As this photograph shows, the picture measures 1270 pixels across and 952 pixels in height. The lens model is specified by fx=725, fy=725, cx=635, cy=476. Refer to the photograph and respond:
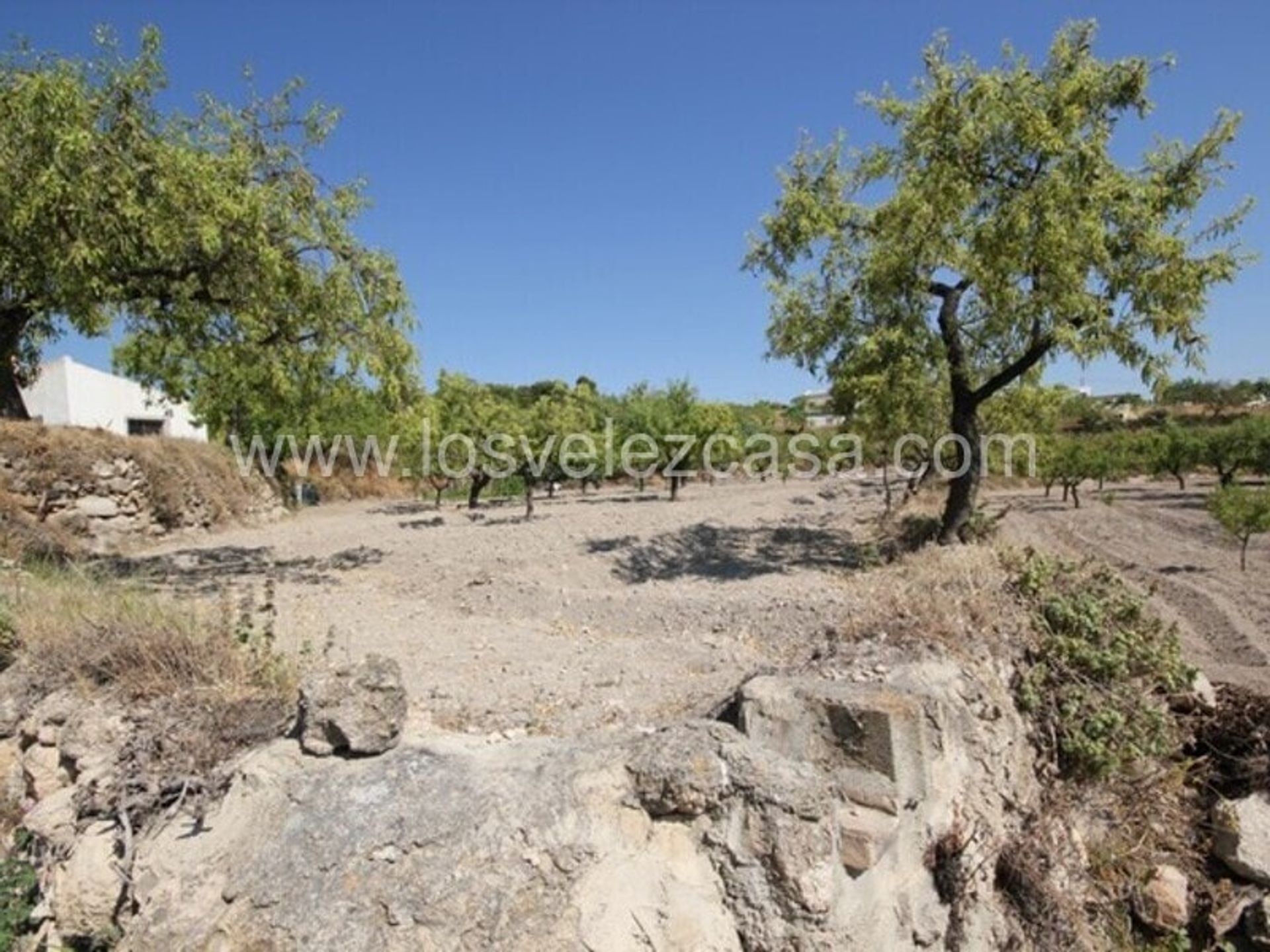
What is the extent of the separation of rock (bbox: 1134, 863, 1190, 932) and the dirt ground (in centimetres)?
248

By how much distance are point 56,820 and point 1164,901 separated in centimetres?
610

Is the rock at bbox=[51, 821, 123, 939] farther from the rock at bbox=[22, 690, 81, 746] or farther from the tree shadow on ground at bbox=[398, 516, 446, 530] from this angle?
the tree shadow on ground at bbox=[398, 516, 446, 530]

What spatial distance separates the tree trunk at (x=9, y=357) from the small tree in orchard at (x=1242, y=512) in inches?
769

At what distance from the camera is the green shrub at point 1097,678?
492 centimetres

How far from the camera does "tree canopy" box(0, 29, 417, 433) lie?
21.6 feet

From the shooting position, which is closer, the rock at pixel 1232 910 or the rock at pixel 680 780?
the rock at pixel 680 780

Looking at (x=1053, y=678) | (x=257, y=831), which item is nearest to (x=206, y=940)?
(x=257, y=831)

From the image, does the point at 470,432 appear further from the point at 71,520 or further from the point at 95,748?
the point at 95,748

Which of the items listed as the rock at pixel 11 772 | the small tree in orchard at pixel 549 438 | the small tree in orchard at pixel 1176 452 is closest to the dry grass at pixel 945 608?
the rock at pixel 11 772

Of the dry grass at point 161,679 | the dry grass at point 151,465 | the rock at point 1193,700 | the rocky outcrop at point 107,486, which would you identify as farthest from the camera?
the dry grass at point 151,465

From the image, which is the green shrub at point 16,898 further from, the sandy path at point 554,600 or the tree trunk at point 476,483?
the tree trunk at point 476,483

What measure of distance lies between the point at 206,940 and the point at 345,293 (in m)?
7.50

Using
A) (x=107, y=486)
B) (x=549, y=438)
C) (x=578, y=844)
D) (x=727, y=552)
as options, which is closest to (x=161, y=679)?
(x=578, y=844)

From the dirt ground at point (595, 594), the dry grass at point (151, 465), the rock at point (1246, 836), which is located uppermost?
the dry grass at point (151, 465)
